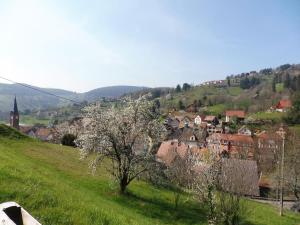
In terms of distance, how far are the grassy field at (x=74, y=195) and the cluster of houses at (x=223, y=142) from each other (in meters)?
3.72

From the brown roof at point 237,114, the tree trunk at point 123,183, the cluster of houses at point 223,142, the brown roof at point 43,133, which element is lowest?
the brown roof at point 43,133

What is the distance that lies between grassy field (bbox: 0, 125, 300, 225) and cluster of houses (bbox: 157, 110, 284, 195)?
372 centimetres

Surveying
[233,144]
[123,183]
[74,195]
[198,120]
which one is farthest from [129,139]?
[198,120]

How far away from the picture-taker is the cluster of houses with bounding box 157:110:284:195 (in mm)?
40609

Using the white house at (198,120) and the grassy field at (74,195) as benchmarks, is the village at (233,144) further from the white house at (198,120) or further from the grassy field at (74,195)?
the grassy field at (74,195)

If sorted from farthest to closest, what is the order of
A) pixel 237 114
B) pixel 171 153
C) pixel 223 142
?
pixel 237 114 < pixel 223 142 < pixel 171 153

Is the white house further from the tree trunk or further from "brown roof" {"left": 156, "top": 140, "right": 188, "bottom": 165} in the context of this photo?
the tree trunk

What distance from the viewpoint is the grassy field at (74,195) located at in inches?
394

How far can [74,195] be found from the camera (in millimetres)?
13484

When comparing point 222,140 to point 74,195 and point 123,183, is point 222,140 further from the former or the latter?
point 74,195

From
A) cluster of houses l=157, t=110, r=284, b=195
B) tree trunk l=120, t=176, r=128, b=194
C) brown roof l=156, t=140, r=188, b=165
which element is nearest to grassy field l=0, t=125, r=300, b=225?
tree trunk l=120, t=176, r=128, b=194

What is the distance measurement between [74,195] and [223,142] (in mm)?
85617

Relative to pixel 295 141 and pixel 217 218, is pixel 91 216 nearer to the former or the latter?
pixel 217 218

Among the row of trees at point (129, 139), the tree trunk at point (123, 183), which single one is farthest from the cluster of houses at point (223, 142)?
the tree trunk at point (123, 183)
